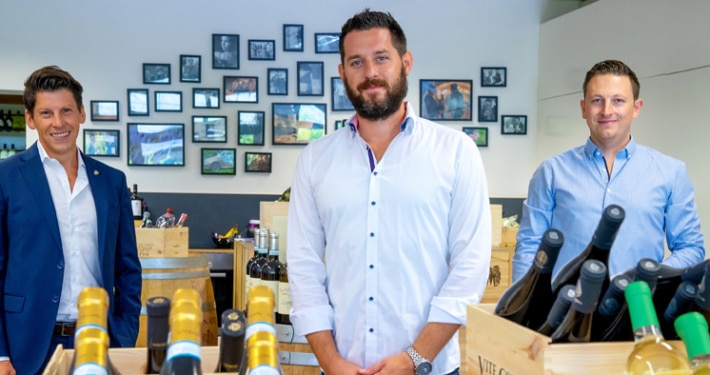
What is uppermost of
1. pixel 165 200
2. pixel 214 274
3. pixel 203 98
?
pixel 203 98

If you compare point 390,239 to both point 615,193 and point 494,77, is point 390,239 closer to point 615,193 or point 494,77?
point 615,193

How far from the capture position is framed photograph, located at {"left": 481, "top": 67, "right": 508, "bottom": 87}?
6.50 m

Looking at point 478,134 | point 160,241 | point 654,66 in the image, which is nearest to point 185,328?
point 160,241

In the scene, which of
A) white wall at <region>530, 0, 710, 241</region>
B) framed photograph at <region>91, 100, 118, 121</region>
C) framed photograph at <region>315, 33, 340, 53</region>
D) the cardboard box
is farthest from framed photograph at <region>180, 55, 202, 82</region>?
white wall at <region>530, 0, 710, 241</region>

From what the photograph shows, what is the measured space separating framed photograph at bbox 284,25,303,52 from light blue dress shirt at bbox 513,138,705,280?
4361 mm

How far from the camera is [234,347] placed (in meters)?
0.97

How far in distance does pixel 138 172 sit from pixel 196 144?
580mm

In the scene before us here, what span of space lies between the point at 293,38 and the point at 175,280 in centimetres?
365

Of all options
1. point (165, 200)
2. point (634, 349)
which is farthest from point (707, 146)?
point (165, 200)

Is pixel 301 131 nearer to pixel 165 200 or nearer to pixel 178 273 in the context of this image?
pixel 165 200

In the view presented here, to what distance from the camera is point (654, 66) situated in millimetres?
4691

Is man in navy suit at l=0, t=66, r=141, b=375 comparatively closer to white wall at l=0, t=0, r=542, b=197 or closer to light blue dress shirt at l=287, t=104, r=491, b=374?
light blue dress shirt at l=287, t=104, r=491, b=374

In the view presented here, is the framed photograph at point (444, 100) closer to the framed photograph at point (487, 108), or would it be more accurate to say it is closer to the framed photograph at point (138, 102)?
the framed photograph at point (487, 108)

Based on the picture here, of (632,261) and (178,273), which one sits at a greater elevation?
(632,261)
